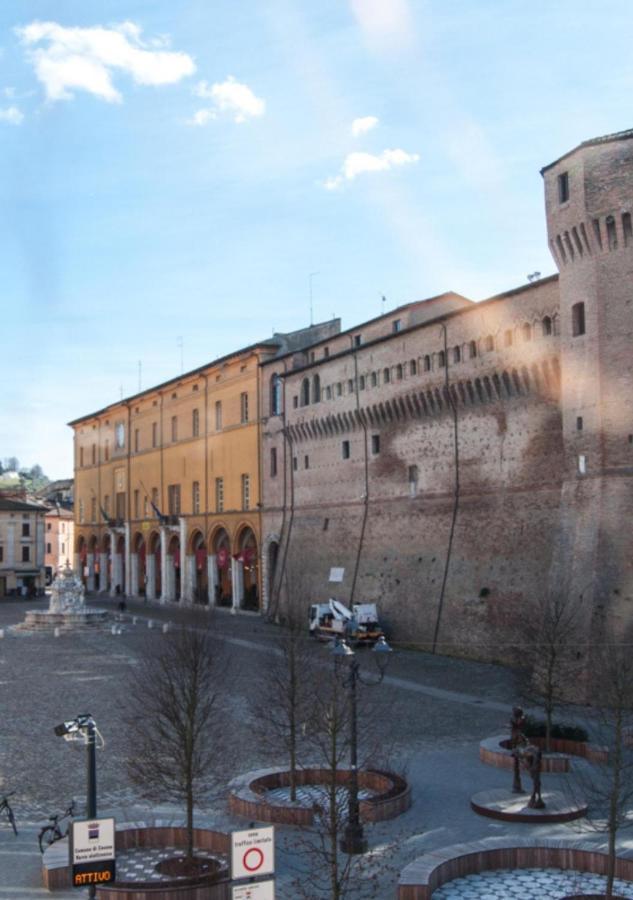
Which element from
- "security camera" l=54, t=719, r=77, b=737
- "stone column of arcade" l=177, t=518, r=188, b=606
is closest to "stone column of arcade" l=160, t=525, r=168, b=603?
"stone column of arcade" l=177, t=518, r=188, b=606

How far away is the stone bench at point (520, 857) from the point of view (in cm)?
1294

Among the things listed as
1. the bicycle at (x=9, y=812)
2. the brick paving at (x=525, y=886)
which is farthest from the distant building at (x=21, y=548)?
the brick paving at (x=525, y=886)

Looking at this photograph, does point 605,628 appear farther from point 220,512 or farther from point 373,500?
point 220,512

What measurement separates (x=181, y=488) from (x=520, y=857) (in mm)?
55408

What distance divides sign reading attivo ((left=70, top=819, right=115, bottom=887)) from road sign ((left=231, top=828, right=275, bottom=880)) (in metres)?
1.80

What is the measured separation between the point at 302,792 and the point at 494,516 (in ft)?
64.3

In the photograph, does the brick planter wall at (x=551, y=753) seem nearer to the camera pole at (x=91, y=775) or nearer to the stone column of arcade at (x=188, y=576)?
the camera pole at (x=91, y=775)

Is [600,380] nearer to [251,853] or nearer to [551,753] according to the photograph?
[551,753]

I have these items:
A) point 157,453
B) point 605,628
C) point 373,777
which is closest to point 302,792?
point 373,777

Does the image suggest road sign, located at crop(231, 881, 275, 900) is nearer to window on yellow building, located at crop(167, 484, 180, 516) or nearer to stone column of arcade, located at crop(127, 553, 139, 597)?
window on yellow building, located at crop(167, 484, 180, 516)

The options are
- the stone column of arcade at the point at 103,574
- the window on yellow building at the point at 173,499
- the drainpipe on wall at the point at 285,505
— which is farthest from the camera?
the stone column of arcade at the point at 103,574

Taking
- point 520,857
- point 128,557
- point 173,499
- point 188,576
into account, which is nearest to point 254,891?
point 520,857

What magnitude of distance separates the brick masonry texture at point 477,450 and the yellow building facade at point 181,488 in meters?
3.67

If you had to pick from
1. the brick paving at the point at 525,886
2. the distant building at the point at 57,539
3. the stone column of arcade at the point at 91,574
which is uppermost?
the distant building at the point at 57,539
